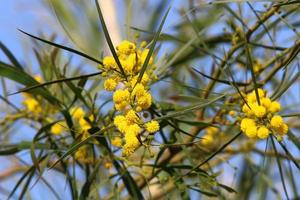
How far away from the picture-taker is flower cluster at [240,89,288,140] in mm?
535

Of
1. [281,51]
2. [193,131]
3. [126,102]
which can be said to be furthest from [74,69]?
[126,102]

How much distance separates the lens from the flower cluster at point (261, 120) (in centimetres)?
54

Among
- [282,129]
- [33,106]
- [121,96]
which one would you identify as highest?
[33,106]

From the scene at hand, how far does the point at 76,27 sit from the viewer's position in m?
1.39

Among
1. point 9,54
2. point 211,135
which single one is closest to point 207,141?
point 211,135

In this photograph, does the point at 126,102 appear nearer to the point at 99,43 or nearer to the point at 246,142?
the point at 246,142

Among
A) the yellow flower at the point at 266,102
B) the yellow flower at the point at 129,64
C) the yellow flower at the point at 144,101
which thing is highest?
the yellow flower at the point at 129,64

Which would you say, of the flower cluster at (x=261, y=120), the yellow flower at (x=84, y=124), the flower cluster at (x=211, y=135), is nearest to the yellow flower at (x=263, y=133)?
the flower cluster at (x=261, y=120)

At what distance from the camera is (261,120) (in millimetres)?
547

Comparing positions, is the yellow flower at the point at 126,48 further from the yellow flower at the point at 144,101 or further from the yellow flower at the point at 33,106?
the yellow flower at the point at 33,106

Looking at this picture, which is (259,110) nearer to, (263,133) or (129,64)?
(263,133)

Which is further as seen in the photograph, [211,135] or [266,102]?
[211,135]

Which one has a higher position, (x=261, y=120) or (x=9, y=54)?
(x=9, y=54)

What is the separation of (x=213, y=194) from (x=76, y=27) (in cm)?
82
